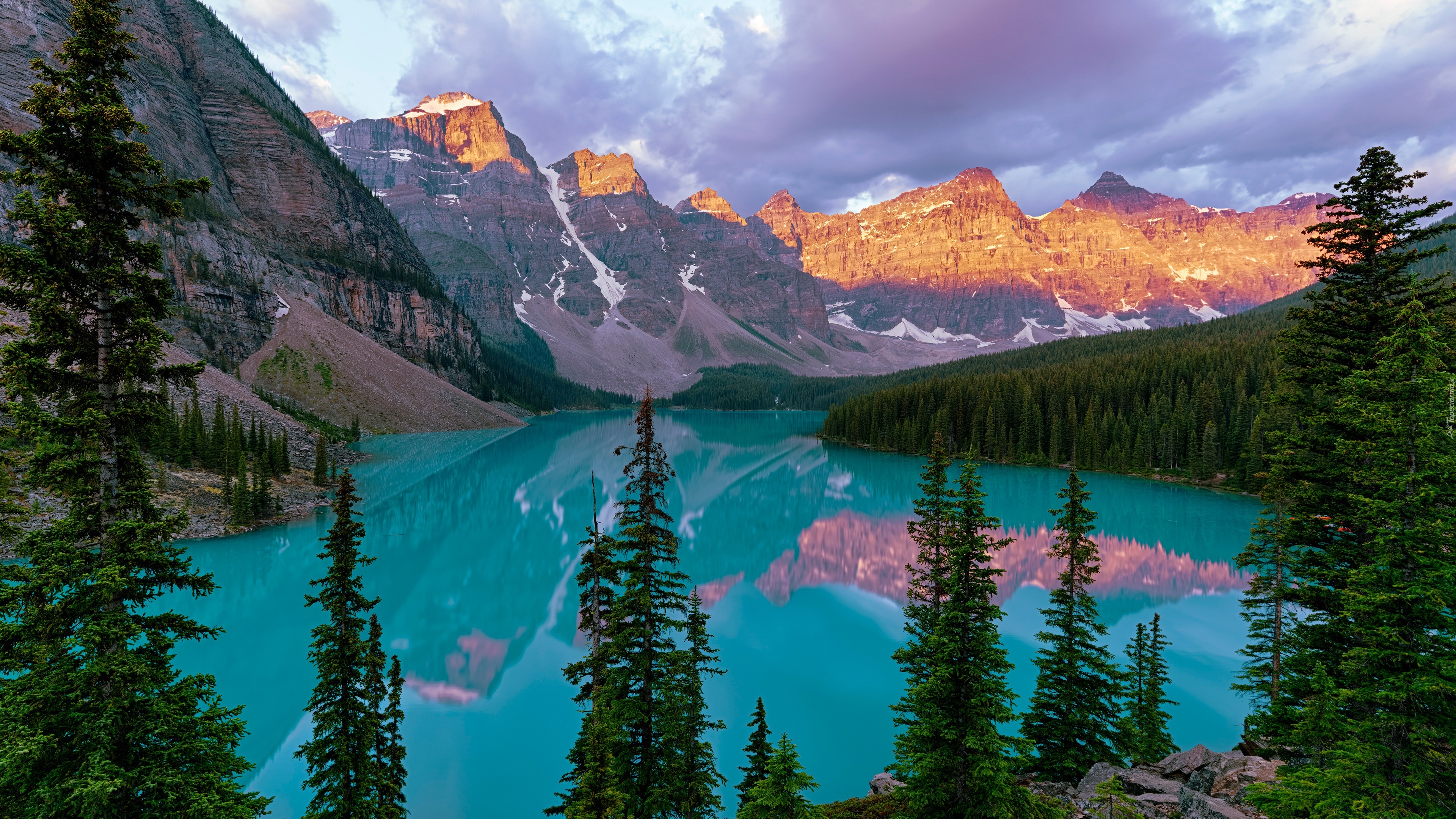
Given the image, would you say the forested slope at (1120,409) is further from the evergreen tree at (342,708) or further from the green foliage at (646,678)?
the evergreen tree at (342,708)

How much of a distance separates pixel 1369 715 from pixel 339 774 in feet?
54.0

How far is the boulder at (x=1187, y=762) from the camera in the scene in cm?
1155

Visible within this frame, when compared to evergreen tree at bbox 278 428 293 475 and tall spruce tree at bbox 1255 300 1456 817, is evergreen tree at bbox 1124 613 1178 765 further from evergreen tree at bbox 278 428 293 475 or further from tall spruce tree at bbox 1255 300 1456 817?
evergreen tree at bbox 278 428 293 475

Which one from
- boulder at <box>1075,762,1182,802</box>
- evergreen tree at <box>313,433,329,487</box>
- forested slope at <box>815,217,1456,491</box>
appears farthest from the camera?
forested slope at <box>815,217,1456,491</box>

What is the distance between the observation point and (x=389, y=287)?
5418 inches

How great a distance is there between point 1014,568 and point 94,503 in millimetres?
40199

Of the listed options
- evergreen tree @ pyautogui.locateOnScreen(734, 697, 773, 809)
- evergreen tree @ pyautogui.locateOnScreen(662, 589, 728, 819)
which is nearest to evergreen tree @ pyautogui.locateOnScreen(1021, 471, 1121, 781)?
evergreen tree @ pyautogui.locateOnScreen(734, 697, 773, 809)

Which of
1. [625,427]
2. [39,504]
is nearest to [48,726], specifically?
[39,504]

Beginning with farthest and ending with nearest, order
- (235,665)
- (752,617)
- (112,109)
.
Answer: (752,617) → (235,665) → (112,109)

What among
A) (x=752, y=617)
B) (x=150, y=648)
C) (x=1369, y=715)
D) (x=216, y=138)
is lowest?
(x=752, y=617)

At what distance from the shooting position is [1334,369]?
1348 centimetres

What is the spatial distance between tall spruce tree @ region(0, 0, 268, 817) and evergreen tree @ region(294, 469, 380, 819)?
2.36m

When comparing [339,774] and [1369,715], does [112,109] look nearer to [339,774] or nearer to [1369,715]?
[339,774]

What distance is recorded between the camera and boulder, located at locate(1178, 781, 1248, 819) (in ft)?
28.9
